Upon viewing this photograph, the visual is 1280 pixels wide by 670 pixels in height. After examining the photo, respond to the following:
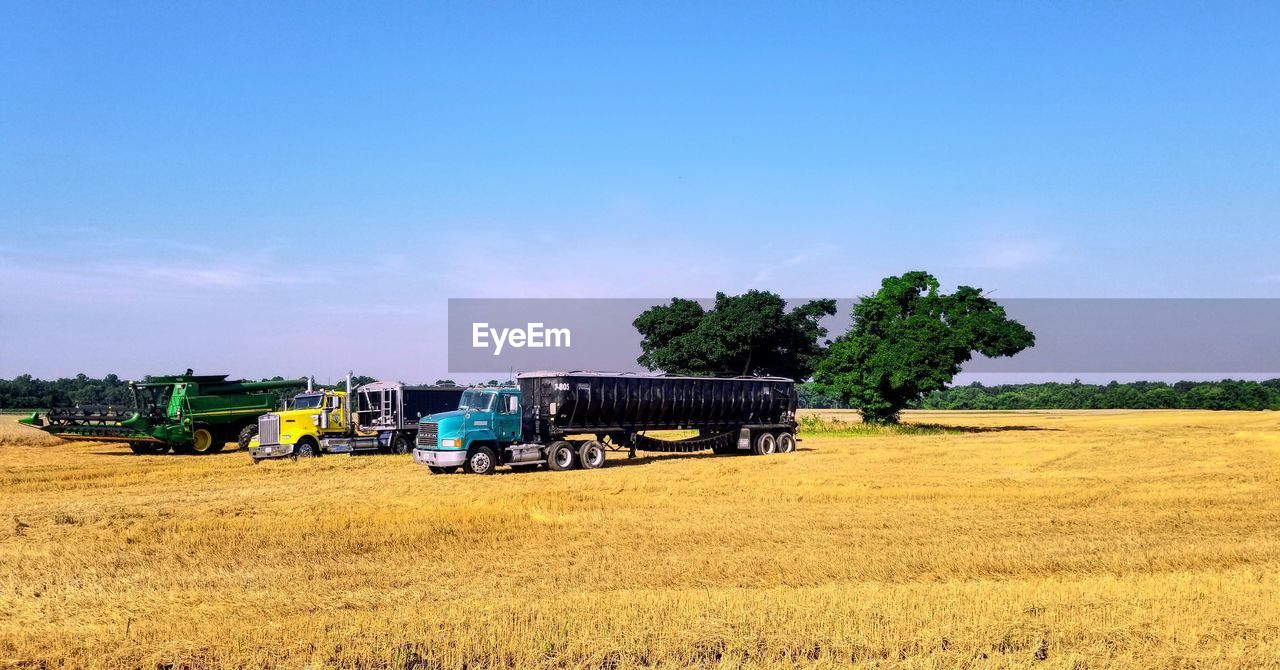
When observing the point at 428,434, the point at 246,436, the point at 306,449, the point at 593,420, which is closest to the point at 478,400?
the point at 428,434

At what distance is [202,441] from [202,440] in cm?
4

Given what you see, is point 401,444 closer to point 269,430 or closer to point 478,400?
point 269,430

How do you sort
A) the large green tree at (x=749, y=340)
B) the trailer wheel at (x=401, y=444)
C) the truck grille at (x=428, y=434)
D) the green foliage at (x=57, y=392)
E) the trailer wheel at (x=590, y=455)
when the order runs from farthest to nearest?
the green foliage at (x=57, y=392) < the large green tree at (x=749, y=340) < the trailer wheel at (x=401, y=444) < the trailer wheel at (x=590, y=455) < the truck grille at (x=428, y=434)

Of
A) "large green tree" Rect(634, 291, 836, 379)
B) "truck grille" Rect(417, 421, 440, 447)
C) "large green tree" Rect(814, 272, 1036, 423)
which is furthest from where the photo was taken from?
"large green tree" Rect(634, 291, 836, 379)

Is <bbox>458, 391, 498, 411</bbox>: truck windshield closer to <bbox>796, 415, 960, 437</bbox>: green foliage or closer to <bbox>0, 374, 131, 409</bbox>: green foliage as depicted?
<bbox>796, 415, 960, 437</bbox>: green foliage

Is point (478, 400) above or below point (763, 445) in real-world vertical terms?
above

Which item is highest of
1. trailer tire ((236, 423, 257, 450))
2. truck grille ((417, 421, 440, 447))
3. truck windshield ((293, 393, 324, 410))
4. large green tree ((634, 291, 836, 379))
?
large green tree ((634, 291, 836, 379))

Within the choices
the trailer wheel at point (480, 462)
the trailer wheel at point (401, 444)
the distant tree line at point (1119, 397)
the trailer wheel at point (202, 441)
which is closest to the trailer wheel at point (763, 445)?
the trailer wheel at point (480, 462)

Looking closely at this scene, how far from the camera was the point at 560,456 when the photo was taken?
103ft

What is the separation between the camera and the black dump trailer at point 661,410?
1248 inches

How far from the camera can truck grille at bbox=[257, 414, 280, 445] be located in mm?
36719

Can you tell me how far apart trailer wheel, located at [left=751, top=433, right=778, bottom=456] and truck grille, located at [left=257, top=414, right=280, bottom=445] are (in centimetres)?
1757

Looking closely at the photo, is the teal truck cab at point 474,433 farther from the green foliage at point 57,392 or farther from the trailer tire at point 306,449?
the green foliage at point 57,392

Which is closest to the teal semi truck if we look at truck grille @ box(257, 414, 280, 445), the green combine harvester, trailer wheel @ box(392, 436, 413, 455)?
trailer wheel @ box(392, 436, 413, 455)
